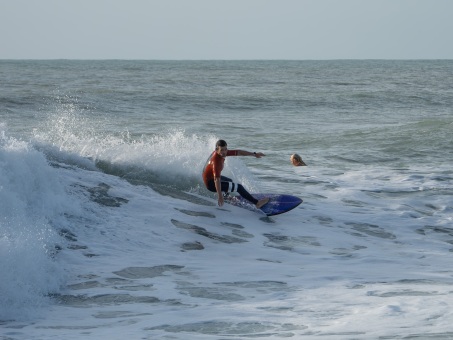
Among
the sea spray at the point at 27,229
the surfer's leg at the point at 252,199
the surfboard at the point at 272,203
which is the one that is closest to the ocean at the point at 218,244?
the sea spray at the point at 27,229

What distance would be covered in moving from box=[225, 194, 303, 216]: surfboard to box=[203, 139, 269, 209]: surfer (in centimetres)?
10

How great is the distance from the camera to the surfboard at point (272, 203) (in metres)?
13.7

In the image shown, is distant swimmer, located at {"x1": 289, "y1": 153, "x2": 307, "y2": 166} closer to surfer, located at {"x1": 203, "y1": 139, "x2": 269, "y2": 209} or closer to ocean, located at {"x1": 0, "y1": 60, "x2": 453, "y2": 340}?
ocean, located at {"x1": 0, "y1": 60, "x2": 453, "y2": 340}

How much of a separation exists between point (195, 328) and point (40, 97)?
30675 millimetres

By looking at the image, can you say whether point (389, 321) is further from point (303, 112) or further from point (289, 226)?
point (303, 112)

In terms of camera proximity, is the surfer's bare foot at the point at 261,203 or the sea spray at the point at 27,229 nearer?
the sea spray at the point at 27,229

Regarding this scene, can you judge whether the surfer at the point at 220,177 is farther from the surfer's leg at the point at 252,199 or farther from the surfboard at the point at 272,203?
the surfboard at the point at 272,203

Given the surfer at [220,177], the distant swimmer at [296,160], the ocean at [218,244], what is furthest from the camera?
the distant swimmer at [296,160]

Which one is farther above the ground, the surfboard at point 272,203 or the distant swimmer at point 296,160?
the distant swimmer at point 296,160

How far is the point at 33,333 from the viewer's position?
24.3ft

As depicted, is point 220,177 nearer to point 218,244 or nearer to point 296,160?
point 218,244

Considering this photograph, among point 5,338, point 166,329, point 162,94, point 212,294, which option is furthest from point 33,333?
point 162,94

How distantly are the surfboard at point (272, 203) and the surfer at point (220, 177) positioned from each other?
0.10 meters

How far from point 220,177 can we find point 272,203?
3.28ft
